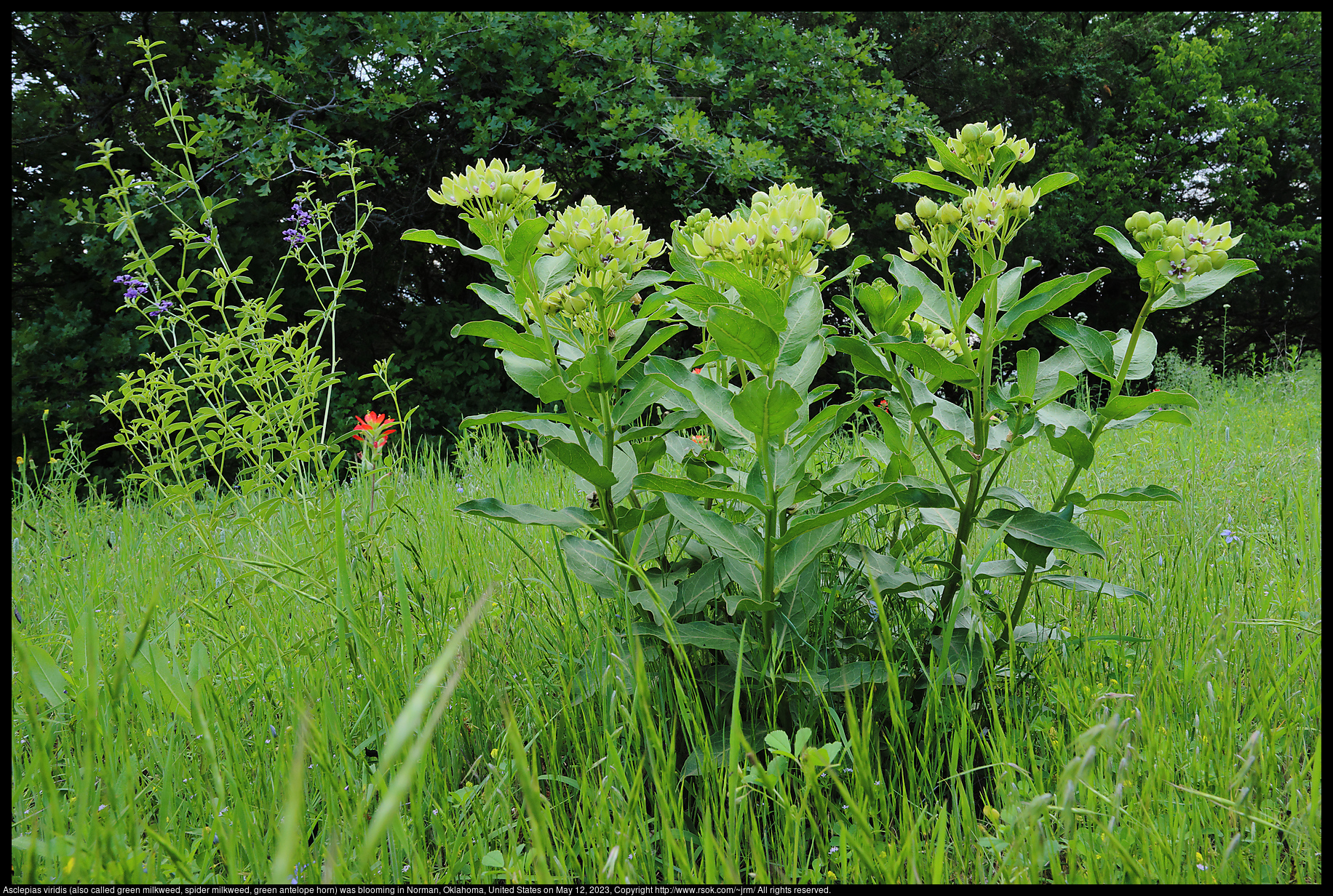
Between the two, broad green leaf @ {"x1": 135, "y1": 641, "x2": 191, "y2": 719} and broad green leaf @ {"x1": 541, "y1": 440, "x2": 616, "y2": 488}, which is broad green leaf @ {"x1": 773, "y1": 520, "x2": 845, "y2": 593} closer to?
broad green leaf @ {"x1": 541, "y1": 440, "x2": 616, "y2": 488}

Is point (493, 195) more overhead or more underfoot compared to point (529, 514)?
more overhead

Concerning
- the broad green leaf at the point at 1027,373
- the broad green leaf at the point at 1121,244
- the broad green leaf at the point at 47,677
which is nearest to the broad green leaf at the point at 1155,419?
the broad green leaf at the point at 1027,373

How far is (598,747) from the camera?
3.81 feet

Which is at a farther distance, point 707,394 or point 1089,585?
point 1089,585

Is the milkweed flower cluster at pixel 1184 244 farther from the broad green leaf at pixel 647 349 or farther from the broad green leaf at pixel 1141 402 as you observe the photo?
the broad green leaf at pixel 647 349

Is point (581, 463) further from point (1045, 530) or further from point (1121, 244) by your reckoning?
point (1121, 244)

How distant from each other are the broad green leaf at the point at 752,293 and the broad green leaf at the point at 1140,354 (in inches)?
24.9

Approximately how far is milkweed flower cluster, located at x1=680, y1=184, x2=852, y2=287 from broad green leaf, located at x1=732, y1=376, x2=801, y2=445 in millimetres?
235

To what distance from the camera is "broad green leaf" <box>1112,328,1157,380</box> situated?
1214 millimetres

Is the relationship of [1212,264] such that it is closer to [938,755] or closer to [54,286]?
[938,755]

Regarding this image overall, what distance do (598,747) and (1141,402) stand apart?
101cm

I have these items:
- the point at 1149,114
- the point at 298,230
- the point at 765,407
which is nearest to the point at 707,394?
the point at 765,407

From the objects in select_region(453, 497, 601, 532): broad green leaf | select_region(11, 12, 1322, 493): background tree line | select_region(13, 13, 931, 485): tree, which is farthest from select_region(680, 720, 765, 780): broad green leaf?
select_region(13, 13, 931, 485): tree
